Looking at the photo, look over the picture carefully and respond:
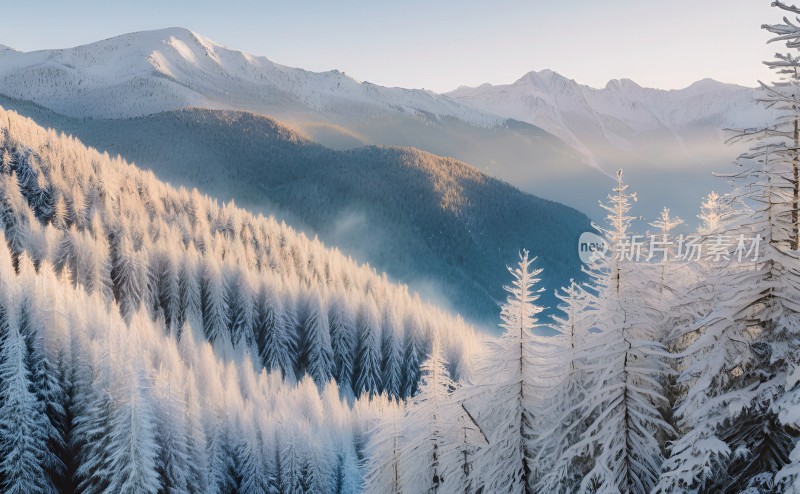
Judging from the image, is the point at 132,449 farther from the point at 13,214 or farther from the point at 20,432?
the point at 13,214

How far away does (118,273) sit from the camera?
6594 cm

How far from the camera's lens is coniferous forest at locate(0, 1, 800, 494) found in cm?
810

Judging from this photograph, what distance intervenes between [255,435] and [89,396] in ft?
39.5

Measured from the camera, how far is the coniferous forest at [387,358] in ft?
26.6

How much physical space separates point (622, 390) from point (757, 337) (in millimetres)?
2579

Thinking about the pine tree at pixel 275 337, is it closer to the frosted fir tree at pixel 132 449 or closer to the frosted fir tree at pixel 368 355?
the frosted fir tree at pixel 368 355

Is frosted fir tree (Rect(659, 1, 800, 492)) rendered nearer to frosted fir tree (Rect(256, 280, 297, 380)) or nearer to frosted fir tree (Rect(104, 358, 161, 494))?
frosted fir tree (Rect(104, 358, 161, 494))

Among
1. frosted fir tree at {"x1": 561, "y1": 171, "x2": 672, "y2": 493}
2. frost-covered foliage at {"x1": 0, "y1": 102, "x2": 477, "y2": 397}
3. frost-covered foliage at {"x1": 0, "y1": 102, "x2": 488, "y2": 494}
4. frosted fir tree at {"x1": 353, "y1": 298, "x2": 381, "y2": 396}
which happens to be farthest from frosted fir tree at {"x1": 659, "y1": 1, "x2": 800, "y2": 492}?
frosted fir tree at {"x1": 353, "y1": 298, "x2": 381, "y2": 396}

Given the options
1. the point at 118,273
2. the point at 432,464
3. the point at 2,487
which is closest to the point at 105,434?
the point at 2,487

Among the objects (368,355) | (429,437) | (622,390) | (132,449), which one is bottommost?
(368,355)

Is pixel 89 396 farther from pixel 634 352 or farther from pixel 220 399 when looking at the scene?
pixel 634 352

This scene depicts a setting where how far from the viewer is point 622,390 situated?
32.5ft

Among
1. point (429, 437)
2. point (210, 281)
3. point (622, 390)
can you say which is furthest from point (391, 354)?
point (622, 390)

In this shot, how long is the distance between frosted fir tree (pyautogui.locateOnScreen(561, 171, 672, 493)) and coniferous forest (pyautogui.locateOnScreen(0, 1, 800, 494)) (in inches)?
2.2
